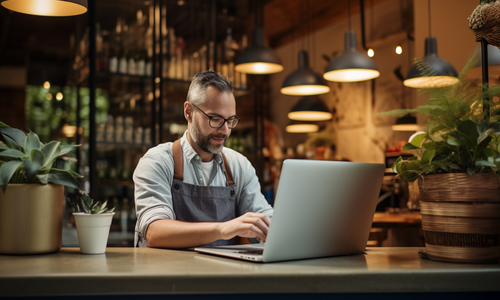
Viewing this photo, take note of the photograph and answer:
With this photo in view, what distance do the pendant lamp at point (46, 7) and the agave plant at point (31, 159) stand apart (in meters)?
0.64

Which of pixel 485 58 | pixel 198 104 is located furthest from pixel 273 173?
pixel 485 58

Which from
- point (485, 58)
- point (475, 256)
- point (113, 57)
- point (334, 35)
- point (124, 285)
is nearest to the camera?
point (124, 285)

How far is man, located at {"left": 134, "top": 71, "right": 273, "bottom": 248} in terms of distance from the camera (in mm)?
1858

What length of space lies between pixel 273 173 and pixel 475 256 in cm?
671

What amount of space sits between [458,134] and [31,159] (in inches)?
47.2

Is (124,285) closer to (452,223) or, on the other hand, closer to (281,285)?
(281,285)

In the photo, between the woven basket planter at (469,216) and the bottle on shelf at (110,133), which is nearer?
the woven basket planter at (469,216)

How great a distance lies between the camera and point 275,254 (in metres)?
1.25

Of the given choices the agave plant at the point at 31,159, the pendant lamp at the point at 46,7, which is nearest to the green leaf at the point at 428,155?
the agave plant at the point at 31,159

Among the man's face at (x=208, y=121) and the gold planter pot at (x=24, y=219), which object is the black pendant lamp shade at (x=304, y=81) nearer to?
the man's face at (x=208, y=121)

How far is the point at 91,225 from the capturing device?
1.40 m

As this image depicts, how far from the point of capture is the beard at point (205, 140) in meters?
2.04

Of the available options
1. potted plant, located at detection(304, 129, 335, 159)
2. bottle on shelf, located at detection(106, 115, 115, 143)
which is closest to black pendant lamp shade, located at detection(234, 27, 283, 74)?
bottle on shelf, located at detection(106, 115, 115, 143)

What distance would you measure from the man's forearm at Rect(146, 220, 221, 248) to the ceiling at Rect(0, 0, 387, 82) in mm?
3048
